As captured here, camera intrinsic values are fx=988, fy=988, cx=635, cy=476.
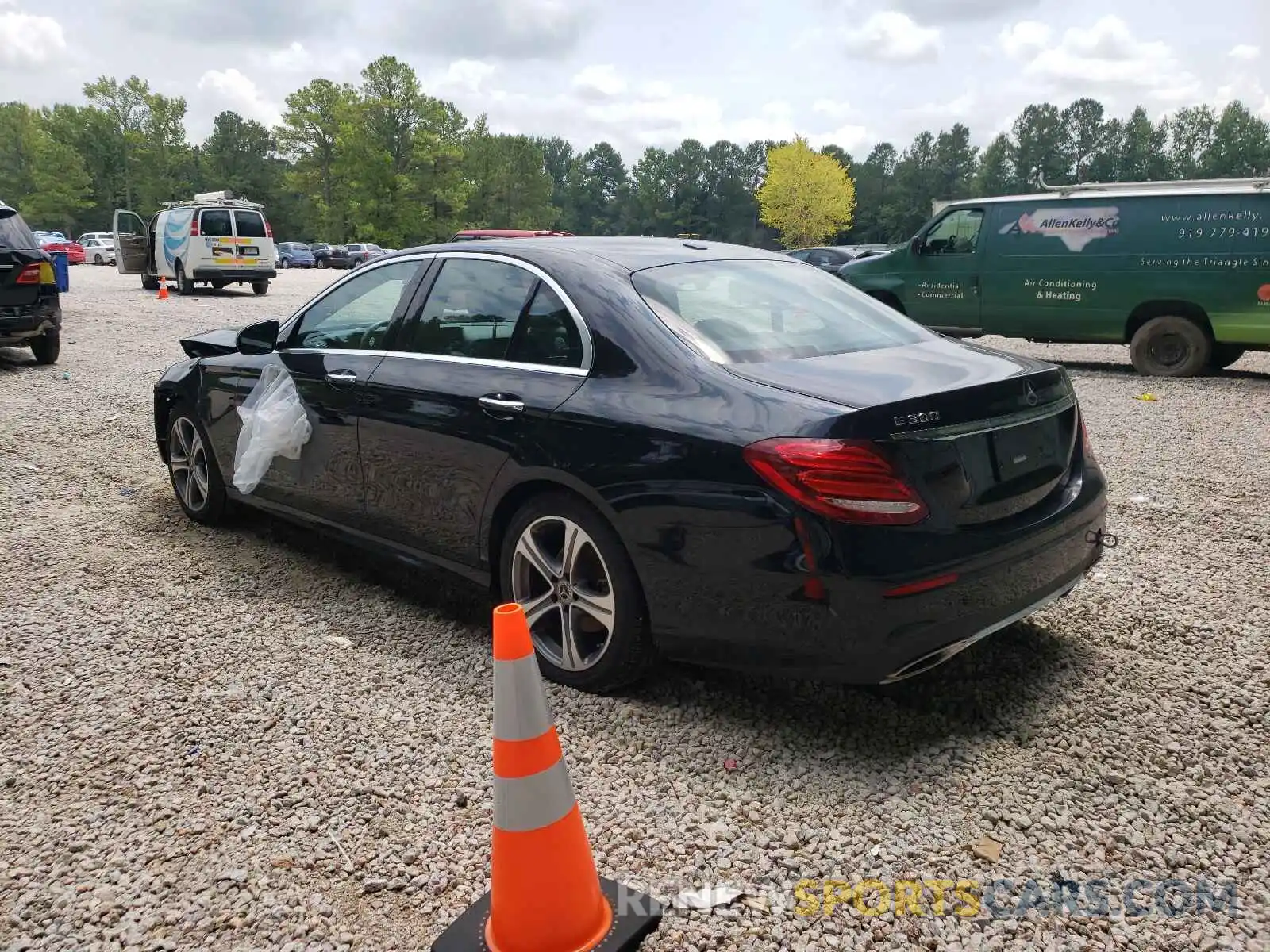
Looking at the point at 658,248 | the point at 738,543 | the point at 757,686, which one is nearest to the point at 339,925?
the point at 738,543

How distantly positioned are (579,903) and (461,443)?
1.88 meters

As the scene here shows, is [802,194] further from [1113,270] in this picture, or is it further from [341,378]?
[341,378]

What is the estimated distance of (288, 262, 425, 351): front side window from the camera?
4176mm

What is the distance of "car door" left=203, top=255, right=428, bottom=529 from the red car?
36.3 meters

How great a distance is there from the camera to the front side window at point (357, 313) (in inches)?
164

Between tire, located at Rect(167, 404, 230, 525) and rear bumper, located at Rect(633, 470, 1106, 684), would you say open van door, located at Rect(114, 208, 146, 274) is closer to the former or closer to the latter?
tire, located at Rect(167, 404, 230, 525)

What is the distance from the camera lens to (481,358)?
3672mm

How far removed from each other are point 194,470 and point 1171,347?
392 inches

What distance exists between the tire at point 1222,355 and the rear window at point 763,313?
8.52 metres

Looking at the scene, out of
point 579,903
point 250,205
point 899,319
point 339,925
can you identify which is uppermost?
point 250,205

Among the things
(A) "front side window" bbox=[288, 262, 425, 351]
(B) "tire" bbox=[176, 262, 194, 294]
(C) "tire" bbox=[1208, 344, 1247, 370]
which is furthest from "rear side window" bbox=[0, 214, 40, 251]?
(C) "tire" bbox=[1208, 344, 1247, 370]

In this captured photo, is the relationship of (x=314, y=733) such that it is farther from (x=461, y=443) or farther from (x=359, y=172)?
(x=359, y=172)

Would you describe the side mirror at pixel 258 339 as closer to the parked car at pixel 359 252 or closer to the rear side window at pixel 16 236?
the rear side window at pixel 16 236

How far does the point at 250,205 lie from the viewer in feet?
74.1
